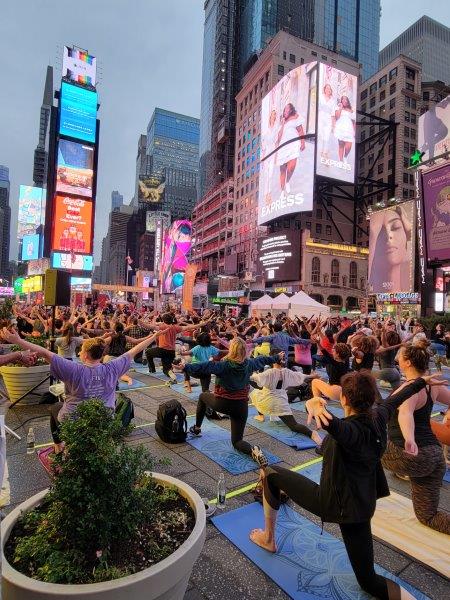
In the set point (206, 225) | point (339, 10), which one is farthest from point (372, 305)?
point (339, 10)

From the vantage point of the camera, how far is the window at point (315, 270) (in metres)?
57.4

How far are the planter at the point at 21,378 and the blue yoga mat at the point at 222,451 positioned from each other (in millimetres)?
3904

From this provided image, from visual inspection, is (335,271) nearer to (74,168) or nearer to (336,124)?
(336,124)

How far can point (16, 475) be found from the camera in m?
4.64

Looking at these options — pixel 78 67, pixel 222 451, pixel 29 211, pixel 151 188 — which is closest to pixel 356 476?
pixel 222 451

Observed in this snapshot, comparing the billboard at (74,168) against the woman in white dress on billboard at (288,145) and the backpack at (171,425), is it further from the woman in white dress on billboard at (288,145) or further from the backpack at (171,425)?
the backpack at (171,425)

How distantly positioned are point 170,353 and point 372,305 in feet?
189

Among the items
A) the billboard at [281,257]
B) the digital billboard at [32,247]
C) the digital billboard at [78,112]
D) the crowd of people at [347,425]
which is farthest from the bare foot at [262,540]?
the digital billboard at [32,247]

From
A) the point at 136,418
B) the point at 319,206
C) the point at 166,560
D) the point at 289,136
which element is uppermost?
the point at 289,136

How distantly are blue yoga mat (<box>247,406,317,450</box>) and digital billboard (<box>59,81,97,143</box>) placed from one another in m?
54.5

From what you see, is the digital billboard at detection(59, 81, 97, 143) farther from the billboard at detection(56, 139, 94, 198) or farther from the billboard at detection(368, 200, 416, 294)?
the billboard at detection(368, 200, 416, 294)

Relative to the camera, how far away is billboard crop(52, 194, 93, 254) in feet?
158

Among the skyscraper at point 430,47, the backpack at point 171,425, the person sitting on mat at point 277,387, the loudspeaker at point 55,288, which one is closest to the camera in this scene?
the backpack at point 171,425

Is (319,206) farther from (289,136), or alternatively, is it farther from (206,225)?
(206,225)
